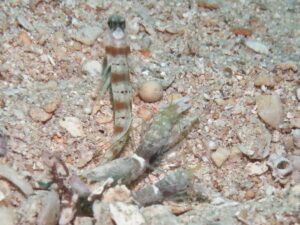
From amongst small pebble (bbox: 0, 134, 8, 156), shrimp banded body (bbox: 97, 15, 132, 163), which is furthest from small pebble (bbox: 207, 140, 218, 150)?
small pebble (bbox: 0, 134, 8, 156)

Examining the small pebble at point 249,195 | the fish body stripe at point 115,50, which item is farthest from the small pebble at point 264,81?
the fish body stripe at point 115,50

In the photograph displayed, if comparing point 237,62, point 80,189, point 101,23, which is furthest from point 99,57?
point 80,189

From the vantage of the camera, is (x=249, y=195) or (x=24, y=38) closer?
(x=249, y=195)

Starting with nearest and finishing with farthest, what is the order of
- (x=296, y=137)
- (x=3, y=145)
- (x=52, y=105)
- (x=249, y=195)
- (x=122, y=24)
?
(x=3, y=145) < (x=249, y=195) < (x=52, y=105) < (x=296, y=137) < (x=122, y=24)

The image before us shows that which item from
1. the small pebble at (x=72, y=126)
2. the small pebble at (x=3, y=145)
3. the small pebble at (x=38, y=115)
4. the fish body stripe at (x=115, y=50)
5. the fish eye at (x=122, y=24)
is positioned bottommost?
the small pebble at (x=72, y=126)

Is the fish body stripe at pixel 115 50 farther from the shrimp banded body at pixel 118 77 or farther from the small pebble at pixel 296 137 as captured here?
the small pebble at pixel 296 137

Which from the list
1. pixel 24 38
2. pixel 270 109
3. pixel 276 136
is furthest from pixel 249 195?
pixel 24 38

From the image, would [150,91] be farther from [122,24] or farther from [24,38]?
[24,38]

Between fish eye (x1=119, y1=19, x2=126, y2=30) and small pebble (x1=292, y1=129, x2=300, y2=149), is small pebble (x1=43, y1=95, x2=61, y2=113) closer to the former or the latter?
fish eye (x1=119, y1=19, x2=126, y2=30)
